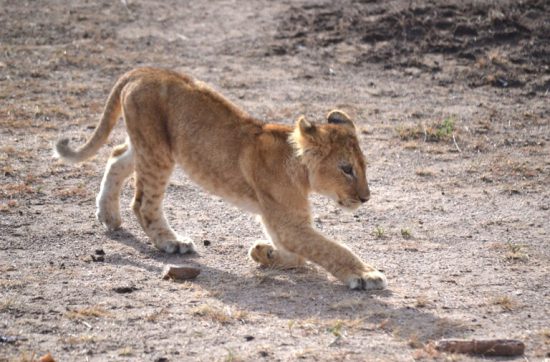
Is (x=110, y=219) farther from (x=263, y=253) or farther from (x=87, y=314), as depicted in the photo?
(x=87, y=314)

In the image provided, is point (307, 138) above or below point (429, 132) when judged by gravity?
above

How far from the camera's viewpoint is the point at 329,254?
20.7 feet

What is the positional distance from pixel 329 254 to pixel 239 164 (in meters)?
1.01

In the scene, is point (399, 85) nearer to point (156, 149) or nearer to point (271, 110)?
point (271, 110)

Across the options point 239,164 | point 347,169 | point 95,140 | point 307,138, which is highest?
point 307,138

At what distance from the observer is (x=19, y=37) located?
14.0m

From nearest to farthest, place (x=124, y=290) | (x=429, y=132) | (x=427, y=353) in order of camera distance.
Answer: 1. (x=427, y=353)
2. (x=124, y=290)
3. (x=429, y=132)

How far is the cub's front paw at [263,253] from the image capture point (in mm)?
6695

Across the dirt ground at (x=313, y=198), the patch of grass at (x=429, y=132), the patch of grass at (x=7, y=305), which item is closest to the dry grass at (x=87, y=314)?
the dirt ground at (x=313, y=198)

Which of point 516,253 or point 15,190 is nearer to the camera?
point 516,253

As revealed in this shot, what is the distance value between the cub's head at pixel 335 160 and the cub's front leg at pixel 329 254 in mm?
326

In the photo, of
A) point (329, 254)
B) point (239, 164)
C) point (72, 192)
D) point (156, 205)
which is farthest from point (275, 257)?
point (72, 192)

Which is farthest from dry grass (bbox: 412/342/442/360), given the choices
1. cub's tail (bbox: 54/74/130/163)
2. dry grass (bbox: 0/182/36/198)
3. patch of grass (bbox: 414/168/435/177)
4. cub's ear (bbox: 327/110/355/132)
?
dry grass (bbox: 0/182/36/198)

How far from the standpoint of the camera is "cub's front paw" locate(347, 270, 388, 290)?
616 cm
